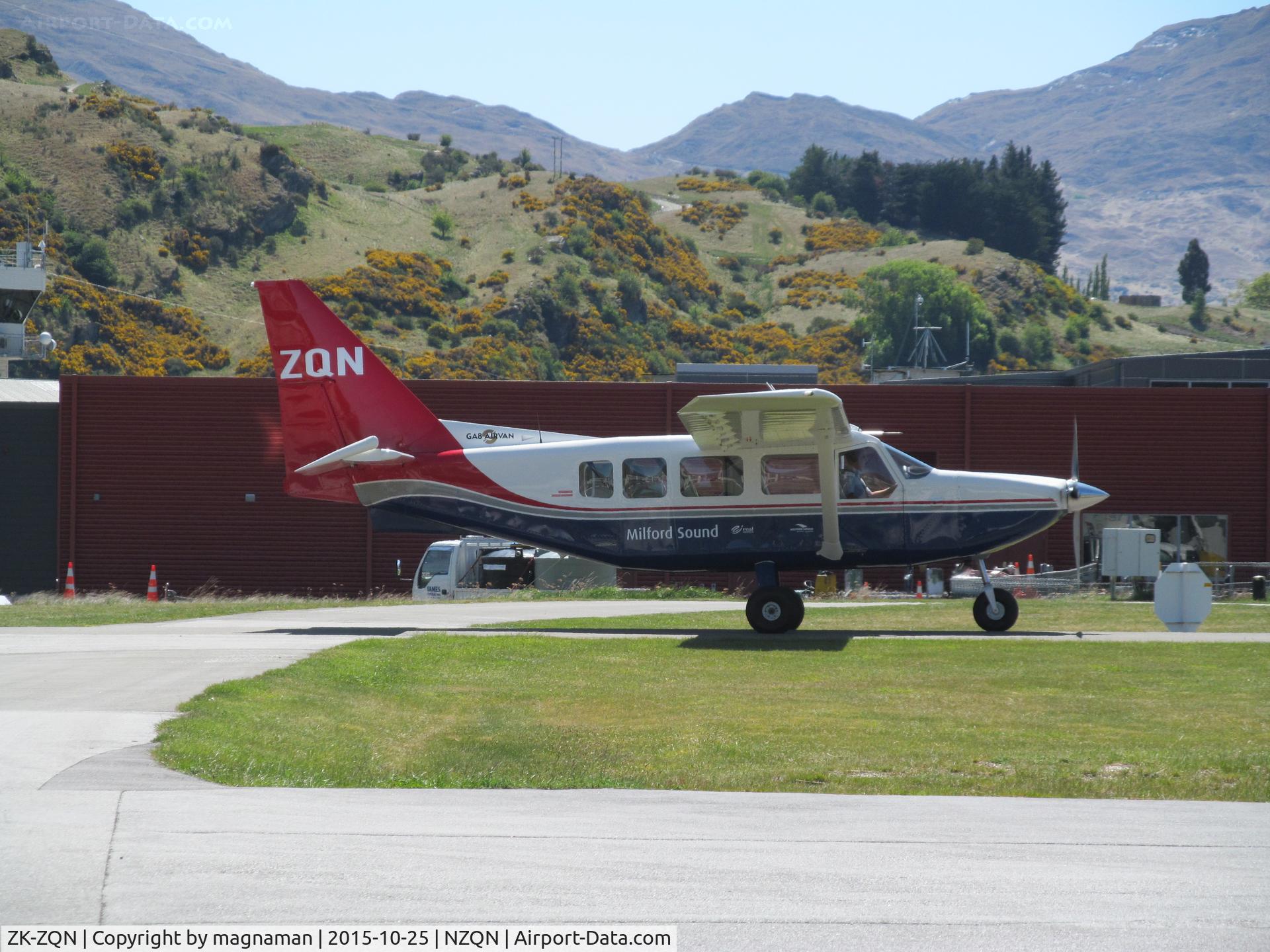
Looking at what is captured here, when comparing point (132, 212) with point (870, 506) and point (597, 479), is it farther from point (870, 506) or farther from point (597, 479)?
point (870, 506)

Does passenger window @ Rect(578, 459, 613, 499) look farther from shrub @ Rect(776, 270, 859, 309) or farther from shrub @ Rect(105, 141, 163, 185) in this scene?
shrub @ Rect(776, 270, 859, 309)

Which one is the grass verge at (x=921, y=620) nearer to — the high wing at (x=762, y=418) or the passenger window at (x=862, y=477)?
the passenger window at (x=862, y=477)

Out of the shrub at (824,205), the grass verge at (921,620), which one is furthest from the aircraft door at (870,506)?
the shrub at (824,205)

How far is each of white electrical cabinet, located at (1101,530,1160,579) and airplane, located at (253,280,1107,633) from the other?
37.5 ft

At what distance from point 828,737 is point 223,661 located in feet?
22.1

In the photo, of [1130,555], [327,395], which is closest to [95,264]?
[1130,555]

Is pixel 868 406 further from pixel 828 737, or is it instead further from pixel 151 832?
pixel 151 832

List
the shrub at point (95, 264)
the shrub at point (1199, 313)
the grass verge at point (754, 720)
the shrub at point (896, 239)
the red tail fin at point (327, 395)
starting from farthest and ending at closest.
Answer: the shrub at point (1199, 313)
the shrub at point (896, 239)
the shrub at point (95, 264)
the red tail fin at point (327, 395)
the grass verge at point (754, 720)

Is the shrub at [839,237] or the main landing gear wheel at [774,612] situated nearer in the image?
the main landing gear wheel at [774,612]

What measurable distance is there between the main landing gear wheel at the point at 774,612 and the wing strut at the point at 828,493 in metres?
0.80

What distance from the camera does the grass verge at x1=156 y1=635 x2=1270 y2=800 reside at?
9680mm

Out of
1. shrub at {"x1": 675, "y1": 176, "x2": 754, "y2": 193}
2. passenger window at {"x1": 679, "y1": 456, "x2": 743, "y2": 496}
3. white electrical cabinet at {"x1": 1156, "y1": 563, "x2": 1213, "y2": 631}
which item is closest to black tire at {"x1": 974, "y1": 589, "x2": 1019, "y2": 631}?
white electrical cabinet at {"x1": 1156, "y1": 563, "x2": 1213, "y2": 631}

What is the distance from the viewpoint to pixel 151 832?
7.09m

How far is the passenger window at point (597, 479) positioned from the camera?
19.7 meters
